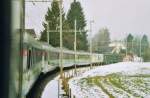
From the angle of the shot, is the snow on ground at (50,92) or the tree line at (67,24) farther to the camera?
the tree line at (67,24)

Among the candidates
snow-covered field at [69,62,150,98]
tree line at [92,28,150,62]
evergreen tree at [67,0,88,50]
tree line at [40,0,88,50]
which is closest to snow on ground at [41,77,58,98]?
snow-covered field at [69,62,150,98]

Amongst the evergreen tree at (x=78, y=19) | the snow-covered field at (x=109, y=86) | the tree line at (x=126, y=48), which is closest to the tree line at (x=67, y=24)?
A: the evergreen tree at (x=78, y=19)

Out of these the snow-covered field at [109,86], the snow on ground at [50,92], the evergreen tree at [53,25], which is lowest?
the snow-covered field at [109,86]

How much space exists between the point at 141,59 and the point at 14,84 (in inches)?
4470

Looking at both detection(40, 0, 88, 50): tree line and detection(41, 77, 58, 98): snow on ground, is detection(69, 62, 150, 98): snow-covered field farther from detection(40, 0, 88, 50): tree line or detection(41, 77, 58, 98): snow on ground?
detection(40, 0, 88, 50): tree line

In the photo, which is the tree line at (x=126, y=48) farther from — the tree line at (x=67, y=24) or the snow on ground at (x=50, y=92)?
the snow on ground at (x=50, y=92)

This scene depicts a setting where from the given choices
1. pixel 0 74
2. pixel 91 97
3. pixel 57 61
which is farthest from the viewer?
pixel 57 61

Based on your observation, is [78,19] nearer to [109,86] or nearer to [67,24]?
[67,24]

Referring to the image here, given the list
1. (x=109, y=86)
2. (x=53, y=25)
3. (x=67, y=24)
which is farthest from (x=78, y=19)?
(x=109, y=86)

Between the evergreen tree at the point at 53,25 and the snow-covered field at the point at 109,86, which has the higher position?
the evergreen tree at the point at 53,25

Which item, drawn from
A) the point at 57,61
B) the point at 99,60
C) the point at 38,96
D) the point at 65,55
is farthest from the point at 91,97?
the point at 99,60

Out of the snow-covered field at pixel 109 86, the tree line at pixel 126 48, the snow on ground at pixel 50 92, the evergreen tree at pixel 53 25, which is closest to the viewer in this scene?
the snow on ground at pixel 50 92

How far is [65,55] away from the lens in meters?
52.5

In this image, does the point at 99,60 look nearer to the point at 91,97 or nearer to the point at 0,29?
the point at 91,97
